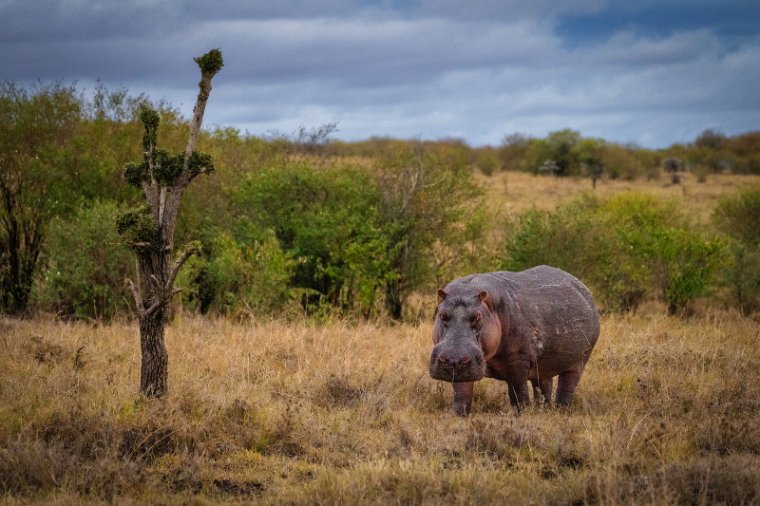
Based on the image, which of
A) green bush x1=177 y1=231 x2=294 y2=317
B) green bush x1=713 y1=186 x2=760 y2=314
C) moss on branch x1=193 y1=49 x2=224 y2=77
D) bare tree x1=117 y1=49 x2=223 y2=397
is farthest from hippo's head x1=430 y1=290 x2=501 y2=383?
green bush x1=713 y1=186 x2=760 y2=314

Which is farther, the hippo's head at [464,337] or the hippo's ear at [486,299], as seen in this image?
the hippo's ear at [486,299]

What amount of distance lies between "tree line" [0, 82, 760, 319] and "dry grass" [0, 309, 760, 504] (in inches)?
139

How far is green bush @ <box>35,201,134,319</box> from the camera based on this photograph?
1449 cm

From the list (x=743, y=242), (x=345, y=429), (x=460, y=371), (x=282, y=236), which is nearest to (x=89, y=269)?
(x=282, y=236)

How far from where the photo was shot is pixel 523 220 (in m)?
18.5

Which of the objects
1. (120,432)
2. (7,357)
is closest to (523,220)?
(7,357)

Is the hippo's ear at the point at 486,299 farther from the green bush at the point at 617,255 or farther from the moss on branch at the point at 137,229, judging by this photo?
the green bush at the point at 617,255

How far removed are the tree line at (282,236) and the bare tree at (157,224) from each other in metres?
6.25

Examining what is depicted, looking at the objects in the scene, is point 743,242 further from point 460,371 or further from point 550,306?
point 460,371

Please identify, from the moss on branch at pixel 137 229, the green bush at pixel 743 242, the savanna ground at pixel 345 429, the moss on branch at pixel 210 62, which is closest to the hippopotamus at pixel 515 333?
the savanna ground at pixel 345 429

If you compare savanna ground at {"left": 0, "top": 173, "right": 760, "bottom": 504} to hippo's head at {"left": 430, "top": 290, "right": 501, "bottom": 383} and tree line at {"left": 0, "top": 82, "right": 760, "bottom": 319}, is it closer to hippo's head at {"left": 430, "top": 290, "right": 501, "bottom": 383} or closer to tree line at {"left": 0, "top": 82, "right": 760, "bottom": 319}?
hippo's head at {"left": 430, "top": 290, "right": 501, "bottom": 383}

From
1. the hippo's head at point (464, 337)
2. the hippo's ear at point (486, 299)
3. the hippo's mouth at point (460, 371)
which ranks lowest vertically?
the hippo's mouth at point (460, 371)

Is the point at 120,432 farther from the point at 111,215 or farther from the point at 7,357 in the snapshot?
the point at 111,215

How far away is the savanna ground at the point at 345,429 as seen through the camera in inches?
252
